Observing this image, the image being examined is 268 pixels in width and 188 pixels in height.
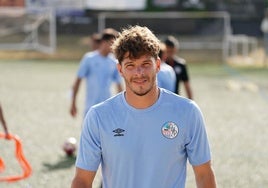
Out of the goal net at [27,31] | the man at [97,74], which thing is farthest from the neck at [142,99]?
the goal net at [27,31]

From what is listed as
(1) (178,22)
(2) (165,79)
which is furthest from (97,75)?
(1) (178,22)

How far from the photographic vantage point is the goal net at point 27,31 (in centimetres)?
3775

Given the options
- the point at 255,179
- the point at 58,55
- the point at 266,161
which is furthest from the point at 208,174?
the point at 58,55

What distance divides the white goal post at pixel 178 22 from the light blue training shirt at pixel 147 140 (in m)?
34.2

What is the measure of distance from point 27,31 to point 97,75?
92.5 feet

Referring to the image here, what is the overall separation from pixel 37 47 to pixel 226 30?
9706mm

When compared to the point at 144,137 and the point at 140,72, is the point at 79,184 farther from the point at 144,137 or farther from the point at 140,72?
the point at 140,72

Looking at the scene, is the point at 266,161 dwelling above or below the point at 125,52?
below

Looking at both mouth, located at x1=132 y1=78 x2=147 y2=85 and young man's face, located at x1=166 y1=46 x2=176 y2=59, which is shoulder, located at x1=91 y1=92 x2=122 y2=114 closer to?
mouth, located at x1=132 y1=78 x2=147 y2=85

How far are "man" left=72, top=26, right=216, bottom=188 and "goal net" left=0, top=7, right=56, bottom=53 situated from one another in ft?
109

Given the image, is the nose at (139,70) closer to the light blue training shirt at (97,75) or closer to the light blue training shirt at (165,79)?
the light blue training shirt at (165,79)

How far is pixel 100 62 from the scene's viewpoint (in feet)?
34.4

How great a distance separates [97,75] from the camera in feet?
34.6

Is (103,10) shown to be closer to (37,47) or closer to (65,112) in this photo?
(37,47)
